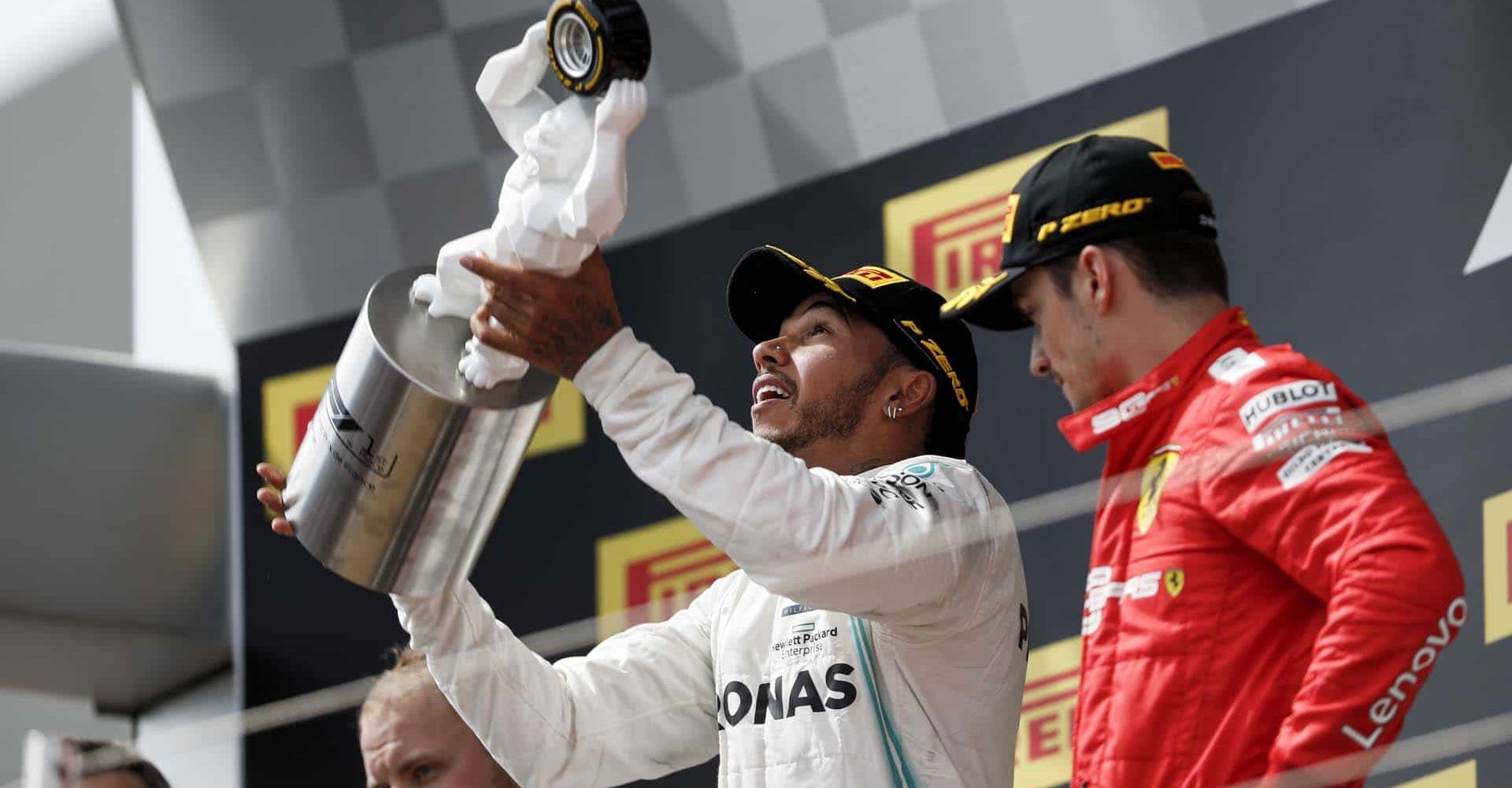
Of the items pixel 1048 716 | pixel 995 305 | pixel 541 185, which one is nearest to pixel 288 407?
pixel 1048 716

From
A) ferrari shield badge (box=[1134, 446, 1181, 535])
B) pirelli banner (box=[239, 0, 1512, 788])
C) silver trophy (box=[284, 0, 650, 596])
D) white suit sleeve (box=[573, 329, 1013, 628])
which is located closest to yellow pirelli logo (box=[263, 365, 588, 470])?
pirelli banner (box=[239, 0, 1512, 788])

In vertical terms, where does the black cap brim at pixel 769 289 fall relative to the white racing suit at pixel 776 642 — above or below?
above

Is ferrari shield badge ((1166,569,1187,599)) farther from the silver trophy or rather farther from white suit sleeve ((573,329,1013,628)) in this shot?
the silver trophy

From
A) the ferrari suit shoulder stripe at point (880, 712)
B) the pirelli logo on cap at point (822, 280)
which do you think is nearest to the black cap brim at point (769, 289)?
the pirelli logo on cap at point (822, 280)

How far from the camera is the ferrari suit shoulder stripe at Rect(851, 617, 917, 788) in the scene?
5.04 feet

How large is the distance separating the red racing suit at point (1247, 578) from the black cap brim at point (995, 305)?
0.40ft

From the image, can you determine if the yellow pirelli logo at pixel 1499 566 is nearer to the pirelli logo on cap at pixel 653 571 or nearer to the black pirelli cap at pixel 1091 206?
the black pirelli cap at pixel 1091 206

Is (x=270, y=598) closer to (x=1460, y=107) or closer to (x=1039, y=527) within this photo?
(x=1039, y=527)

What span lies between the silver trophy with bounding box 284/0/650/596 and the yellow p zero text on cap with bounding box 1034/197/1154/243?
0.31 metres

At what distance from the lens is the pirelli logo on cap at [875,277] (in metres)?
1.88

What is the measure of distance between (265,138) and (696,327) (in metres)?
0.97

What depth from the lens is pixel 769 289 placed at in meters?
1.92

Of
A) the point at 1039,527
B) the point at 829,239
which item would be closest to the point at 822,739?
the point at 1039,527

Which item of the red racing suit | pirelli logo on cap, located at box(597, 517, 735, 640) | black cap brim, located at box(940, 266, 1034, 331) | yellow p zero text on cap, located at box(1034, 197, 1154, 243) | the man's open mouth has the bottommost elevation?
the red racing suit
